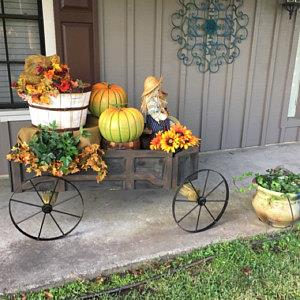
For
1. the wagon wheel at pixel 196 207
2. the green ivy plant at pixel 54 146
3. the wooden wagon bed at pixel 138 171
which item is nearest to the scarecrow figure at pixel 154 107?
the wooden wagon bed at pixel 138 171

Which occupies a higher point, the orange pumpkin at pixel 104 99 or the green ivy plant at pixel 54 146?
the orange pumpkin at pixel 104 99

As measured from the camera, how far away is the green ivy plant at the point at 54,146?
8.17 feet

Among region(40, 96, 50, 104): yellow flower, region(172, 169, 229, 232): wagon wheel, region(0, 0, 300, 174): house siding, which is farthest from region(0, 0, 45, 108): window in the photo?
region(172, 169, 229, 232): wagon wheel

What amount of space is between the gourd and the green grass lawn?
101 centimetres

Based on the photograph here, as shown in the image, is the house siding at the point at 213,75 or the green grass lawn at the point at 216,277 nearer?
the green grass lawn at the point at 216,277

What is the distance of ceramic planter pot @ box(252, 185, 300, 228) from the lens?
2.96 metres

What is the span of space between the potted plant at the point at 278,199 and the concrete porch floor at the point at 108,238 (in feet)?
0.44

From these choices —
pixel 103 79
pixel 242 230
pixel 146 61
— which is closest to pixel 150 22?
pixel 146 61

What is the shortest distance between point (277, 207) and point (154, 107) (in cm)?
138

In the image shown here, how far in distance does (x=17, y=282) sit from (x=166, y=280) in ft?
3.36

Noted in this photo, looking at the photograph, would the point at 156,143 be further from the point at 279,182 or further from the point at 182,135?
the point at 279,182

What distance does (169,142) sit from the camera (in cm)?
270

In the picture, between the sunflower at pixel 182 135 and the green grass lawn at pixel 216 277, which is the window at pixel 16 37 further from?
the green grass lawn at pixel 216 277

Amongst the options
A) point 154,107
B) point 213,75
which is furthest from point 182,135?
point 213,75
